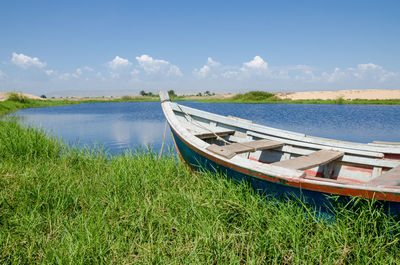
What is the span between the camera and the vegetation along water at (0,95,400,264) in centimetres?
228

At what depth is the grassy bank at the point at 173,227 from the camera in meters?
2.28

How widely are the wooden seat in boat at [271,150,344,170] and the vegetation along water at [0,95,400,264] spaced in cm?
47

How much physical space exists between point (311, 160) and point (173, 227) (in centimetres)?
193

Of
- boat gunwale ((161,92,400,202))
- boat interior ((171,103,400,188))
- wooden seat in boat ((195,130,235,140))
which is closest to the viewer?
boat gunwale ((161,92,400,202))

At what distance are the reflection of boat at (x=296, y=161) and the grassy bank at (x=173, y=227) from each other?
197 mm

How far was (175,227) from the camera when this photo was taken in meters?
2.77

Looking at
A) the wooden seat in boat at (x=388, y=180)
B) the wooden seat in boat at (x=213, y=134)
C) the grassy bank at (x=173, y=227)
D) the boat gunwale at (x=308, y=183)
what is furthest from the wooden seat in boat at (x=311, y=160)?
the wooden seat in boat at (x=213, y=134)

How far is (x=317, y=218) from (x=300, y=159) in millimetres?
975

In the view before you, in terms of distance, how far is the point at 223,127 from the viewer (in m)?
5.84

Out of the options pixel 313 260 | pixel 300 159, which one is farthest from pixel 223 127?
pixel 313 260

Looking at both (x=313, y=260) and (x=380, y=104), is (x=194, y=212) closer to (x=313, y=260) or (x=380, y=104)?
(x=313, y=260)

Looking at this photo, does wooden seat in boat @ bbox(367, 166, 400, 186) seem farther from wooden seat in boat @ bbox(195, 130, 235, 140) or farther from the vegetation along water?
wooden seat in boat @ bbox(195, 130, 235, 140)

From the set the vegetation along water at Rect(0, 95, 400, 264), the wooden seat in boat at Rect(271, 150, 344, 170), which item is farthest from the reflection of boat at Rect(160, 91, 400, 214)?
the vegetation along water at Rect(0, 95, 400, 264)

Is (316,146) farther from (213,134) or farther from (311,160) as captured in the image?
(213,134)
